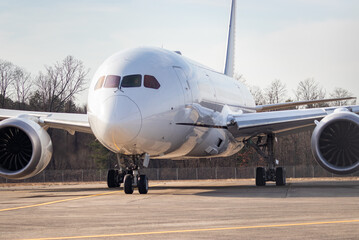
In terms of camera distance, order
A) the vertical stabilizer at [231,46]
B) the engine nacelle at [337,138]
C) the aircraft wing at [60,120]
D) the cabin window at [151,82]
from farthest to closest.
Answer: the vertical stabilizer at [231,46]
the aircraft wing at [60,120]
the engine nacelle at [337,138]
the cabin window at [151,82]

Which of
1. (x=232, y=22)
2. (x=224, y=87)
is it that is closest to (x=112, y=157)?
(x=232, y=22)

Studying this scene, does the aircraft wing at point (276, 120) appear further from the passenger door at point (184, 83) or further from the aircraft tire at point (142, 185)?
the aircraft tire at point (142, 185)

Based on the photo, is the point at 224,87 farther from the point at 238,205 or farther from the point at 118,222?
the point at 118,222

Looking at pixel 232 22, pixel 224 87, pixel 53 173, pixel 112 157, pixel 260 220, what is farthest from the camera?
pixel 112 157

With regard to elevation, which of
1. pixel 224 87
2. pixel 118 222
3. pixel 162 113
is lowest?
pixel 118 222

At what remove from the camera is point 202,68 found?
1939 cm

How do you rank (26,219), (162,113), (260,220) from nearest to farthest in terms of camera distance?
1. (260,220)
2. (26,219)
3. (162,113)

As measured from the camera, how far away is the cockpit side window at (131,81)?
1429cm

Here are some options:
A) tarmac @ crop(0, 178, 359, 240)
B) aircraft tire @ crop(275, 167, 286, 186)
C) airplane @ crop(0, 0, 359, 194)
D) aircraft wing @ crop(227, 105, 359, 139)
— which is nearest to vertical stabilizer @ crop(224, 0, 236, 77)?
airplane @ crop(0, 0, 359, 194)

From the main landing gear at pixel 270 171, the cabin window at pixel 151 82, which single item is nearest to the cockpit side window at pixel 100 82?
the cabin window at pixel 151 82

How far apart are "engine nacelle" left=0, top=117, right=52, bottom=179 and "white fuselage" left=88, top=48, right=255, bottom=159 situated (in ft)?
10.4

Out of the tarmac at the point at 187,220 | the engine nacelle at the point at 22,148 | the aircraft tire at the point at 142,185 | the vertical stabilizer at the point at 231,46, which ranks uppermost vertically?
the vertical stabilizer at the point at 231,46

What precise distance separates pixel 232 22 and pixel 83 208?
20.3 meters

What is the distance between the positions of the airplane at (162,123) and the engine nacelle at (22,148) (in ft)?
0.09
